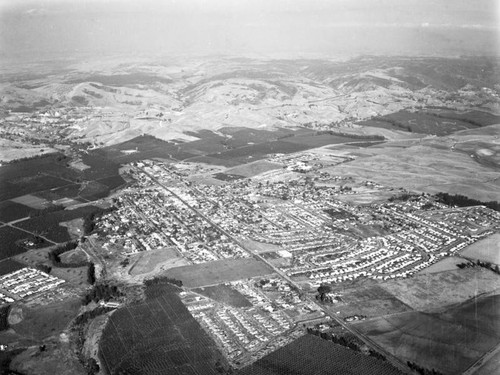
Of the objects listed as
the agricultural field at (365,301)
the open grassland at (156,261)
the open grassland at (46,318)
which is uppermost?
the agricultural field at (365,301)

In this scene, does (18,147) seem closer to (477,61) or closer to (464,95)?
(464,95)

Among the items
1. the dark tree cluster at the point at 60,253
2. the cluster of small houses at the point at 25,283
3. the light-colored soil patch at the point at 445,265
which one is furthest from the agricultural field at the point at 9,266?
the light-colored soil patch at the point at 445,265

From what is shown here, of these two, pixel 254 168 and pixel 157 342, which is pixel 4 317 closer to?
pixel 157 342

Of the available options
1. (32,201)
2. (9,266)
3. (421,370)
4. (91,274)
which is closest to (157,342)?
(91,274)

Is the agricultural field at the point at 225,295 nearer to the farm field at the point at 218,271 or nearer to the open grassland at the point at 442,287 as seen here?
the farm field at the point at 218,271

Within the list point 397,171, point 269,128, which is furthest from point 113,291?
point 269,128

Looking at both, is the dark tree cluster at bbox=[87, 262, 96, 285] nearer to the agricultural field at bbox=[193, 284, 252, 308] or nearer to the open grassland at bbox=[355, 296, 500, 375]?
the agricultural field at bbox=[193, 284, 252, 308]
